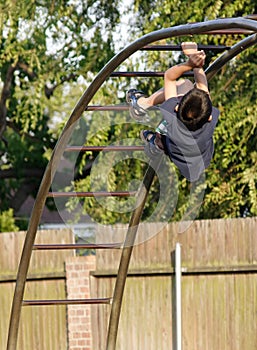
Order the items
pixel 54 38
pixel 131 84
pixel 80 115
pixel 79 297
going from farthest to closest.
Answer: pixel 54 38 → pixel 131 84 → pixel 79 297 → pixel 80 115

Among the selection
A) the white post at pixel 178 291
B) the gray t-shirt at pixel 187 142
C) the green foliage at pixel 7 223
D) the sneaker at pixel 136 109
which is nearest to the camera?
the gray t-shirt at pixel 187 142

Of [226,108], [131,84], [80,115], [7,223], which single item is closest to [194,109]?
[80,115]

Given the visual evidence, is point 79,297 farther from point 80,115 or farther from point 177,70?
point 177,70

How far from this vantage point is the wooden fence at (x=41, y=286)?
7.39 metres

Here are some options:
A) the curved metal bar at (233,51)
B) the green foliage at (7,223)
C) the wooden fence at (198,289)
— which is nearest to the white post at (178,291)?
the wooden fence at (198,289)

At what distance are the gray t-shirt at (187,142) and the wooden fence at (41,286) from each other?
3.27 m

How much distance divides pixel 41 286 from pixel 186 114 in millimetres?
3736

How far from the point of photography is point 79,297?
7312 millimetres

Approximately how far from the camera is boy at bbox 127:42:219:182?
3938mm

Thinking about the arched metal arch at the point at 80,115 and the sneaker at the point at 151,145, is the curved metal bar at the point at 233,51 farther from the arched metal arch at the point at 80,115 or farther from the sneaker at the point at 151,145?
the sneaker at the point at 151,145

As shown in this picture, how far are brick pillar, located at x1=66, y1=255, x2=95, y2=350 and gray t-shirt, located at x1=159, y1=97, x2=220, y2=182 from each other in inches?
126

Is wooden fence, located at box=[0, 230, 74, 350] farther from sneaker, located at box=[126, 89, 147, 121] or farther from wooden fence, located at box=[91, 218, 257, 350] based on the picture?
sneaker, located at box=[126, 89, 147, 121]

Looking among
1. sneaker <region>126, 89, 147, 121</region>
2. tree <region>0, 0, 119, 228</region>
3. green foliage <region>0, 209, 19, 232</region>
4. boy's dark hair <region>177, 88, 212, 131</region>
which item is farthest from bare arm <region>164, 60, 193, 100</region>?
green foliage <region>0, 209, 19, 232</region>

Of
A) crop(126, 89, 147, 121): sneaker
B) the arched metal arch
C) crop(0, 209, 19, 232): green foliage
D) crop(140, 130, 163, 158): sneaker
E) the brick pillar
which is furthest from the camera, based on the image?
crop(0, 209, 19, 232): green foliage
